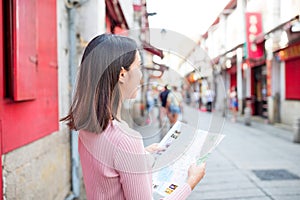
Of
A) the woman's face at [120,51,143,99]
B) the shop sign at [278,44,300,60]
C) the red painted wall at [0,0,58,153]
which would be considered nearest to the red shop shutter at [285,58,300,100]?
the shop sign at [278,44,300,60]

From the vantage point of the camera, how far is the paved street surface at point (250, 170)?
13.5 feet

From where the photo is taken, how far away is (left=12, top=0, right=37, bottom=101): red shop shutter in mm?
2223

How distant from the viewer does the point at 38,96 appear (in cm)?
289

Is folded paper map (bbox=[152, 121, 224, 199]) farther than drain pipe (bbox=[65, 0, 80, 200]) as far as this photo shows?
No

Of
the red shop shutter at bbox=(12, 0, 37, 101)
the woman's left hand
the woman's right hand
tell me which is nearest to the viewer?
the woman's right hand

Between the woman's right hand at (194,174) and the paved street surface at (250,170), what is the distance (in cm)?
19

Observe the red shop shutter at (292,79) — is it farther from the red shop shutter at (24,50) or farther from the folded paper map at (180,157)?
the folded paper map at (180,157)

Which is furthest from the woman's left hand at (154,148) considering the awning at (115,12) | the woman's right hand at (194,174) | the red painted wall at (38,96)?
the awning at (115,12)

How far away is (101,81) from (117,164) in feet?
1.00

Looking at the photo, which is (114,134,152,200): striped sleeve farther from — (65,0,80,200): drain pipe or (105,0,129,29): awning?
(105,0,129,29): awning

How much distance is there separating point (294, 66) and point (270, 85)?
2.15 metres

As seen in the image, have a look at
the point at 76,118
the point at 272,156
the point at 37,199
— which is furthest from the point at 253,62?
the point at 76,118

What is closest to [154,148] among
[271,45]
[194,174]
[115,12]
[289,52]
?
[194,174]

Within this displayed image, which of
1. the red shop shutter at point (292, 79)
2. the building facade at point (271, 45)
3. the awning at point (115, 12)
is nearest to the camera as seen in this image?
the awning at point (115, 12)
